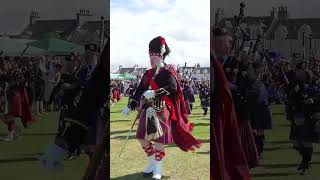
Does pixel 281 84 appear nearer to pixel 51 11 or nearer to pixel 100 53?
pixel 100 53

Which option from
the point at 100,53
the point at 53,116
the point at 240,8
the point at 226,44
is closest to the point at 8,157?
the point at 53,116

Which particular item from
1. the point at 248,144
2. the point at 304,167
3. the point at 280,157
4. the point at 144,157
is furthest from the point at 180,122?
the point at 304,167

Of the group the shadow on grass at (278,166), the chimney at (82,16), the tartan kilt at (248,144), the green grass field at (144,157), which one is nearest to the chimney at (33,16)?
the chimney at (82,16)

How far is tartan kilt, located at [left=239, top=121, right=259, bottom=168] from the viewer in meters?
3.66

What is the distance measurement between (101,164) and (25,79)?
109 cm

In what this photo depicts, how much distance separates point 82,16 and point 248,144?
191cm

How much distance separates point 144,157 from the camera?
369 cm

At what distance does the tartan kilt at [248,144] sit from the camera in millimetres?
3656

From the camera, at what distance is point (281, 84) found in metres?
3.70

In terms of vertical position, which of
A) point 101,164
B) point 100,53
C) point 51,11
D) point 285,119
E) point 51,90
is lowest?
point 101,164

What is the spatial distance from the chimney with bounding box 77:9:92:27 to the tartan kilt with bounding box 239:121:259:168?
1.70 m

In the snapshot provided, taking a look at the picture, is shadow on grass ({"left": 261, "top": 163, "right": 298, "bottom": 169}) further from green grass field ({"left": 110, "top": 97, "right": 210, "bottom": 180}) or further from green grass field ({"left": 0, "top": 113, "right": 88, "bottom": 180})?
green grass field ({"left": 0, "top": 113, "right": 88, "bottom": 180})

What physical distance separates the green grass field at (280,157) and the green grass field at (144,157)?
53 cm

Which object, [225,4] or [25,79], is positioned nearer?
[225,4]
